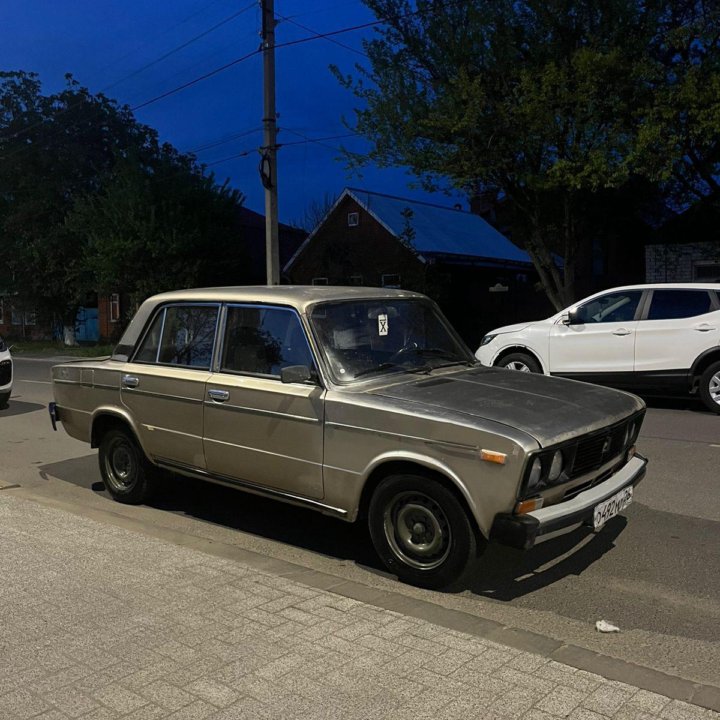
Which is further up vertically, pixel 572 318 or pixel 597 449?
pixel 572 318

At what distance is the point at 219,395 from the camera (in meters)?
5.05

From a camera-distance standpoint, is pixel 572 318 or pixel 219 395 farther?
Result: pixel 572 318

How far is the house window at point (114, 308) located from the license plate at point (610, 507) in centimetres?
3456

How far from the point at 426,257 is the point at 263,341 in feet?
69.8

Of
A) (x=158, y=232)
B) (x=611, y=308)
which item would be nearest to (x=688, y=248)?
(x=611, y=308)

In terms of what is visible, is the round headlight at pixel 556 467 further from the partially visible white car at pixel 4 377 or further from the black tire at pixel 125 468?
the partially visible white car at pixel 4 377

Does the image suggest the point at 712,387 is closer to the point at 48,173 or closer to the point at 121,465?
the point at 121,465

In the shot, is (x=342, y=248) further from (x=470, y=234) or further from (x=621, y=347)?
(x=621, y=347)

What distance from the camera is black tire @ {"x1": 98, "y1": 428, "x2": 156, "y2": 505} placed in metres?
5.90

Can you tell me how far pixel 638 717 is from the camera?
2750mm

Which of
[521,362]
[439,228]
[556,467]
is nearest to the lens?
[556,467]

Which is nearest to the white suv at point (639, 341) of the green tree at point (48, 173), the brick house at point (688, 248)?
the brick house at point (688, 248)

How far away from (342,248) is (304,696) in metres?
27.1

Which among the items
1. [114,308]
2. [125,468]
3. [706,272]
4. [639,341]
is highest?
[706,272]
